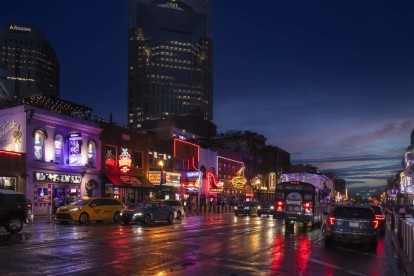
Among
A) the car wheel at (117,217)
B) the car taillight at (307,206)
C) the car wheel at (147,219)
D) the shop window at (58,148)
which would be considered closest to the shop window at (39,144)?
the shop window at (58,148)

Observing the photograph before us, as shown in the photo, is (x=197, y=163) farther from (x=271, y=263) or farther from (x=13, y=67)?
(x=13, y=67)

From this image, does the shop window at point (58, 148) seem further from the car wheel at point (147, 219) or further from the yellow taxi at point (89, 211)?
the car wheel at point (147, 219)

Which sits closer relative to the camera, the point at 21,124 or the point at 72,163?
the point at 21,124

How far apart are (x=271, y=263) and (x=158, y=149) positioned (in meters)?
42.7

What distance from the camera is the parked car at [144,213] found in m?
29.9

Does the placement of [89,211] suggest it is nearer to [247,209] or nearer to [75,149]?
[75,149]

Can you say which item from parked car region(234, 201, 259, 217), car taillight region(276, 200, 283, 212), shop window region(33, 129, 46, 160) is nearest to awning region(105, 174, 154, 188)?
shop window region(33, 129, 46, 160)

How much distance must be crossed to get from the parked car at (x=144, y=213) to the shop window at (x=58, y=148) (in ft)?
38.2

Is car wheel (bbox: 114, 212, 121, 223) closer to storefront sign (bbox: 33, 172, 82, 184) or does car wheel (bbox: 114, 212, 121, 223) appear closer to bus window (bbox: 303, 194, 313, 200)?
storefront sign (bbox: 33, 172, 82, 184)

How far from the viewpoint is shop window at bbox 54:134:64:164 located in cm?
3959

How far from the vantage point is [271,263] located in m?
13.2

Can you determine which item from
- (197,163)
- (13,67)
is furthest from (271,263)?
(13,67)

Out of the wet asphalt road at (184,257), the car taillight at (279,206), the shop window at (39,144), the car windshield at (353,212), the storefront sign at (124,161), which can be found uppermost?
the shop window at (39,144)

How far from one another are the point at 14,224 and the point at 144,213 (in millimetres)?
9833
